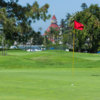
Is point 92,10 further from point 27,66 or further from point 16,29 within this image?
point 27,66

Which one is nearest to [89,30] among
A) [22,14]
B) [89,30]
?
[89,30]

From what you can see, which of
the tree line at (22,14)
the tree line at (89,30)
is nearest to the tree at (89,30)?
the tree line at (89,30)

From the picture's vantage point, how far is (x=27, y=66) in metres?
28.1

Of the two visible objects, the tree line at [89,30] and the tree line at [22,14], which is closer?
the tree line at [22,14]

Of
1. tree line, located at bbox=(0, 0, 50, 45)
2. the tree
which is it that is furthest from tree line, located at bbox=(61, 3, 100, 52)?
tree line, located at bbox=(0, 0, 50, 45)

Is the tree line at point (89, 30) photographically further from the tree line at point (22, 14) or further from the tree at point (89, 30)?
the tree line at point (22, 14)

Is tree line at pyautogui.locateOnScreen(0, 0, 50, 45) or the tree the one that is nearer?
tree line at pyautogui.locateOnScreen(0, 0, 50, 45)

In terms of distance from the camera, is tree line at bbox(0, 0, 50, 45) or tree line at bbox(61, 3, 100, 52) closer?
tree line at bbox(0, 0, 50, 45)

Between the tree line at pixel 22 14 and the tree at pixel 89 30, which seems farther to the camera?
the tree at pixel 89 30

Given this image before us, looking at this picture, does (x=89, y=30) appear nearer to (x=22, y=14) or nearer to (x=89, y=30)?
(x=89, y=30)

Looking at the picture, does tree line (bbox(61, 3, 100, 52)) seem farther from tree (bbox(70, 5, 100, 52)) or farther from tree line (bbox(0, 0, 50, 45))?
tree line (bbox(0, 0, 50, 45))

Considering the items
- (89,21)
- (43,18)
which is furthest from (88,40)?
(43,18)

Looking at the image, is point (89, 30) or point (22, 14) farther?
point (89, 30)
